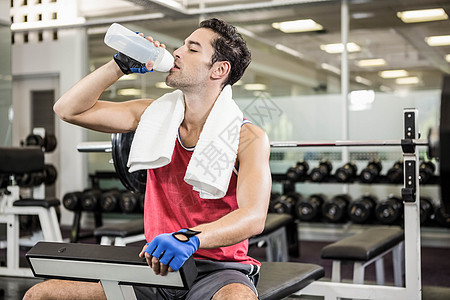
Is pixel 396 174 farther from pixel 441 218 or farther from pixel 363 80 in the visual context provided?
pixel 363 80

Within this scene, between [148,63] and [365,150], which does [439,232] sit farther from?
[148,63]

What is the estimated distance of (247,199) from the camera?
4.82ft

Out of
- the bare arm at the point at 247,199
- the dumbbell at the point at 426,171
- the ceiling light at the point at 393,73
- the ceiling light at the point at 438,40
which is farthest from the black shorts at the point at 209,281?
the ceiling light at the point at 438,40

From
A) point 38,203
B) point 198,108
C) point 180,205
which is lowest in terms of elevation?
point 38,203

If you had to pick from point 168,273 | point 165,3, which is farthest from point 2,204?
point 168,273

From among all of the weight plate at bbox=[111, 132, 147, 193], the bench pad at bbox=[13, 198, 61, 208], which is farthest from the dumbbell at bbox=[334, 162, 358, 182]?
the weight plate at bbox=[111, 132, 147, 193]

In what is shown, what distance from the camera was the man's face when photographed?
168 cm

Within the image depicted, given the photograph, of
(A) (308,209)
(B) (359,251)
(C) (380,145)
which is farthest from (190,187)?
(A) (308,209)

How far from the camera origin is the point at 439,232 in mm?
5289

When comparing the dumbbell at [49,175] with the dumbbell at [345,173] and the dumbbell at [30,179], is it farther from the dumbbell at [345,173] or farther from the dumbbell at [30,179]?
the dumbbell at [345,173]

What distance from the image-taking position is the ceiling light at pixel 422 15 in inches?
205

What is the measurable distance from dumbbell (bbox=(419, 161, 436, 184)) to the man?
318 cm

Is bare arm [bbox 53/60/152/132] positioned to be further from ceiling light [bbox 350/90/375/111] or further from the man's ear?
ceiling light [bbox 350/90/375/111]

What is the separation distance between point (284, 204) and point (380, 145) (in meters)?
2.60
